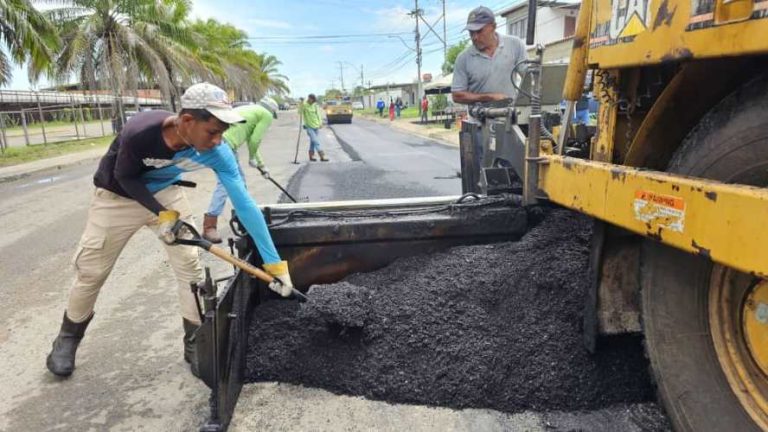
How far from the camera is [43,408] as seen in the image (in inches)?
112

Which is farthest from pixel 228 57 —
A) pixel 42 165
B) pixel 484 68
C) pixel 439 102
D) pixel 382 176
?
pixel 484 68

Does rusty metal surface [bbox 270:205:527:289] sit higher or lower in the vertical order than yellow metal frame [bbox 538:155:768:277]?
lower

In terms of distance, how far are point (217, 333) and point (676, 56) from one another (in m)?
1.97

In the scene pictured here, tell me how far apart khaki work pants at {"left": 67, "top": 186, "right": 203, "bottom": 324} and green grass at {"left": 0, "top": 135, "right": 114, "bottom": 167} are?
15313 mm

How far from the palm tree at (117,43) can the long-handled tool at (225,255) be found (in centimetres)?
1982

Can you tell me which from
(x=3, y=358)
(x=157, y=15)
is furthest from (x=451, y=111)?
(x=3, y=358)

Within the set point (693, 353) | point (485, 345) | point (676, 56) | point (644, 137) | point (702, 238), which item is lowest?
point (485, 345)

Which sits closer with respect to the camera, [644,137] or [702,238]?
[702,238]

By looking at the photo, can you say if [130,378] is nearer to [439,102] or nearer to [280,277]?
[280,277]

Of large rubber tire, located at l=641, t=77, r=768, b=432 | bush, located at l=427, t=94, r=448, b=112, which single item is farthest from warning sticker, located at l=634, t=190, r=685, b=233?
bush, located at l=427, t=94, r=448, b=112

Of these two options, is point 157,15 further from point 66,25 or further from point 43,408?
point 43,408

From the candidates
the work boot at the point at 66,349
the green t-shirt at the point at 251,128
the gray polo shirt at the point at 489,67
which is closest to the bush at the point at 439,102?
the green t-shirt at the point at 251,128

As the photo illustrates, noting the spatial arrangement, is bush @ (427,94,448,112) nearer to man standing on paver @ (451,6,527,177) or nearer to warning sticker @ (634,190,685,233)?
man standing on paver @ (451,6,527,177)

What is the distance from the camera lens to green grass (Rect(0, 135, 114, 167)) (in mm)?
16859
